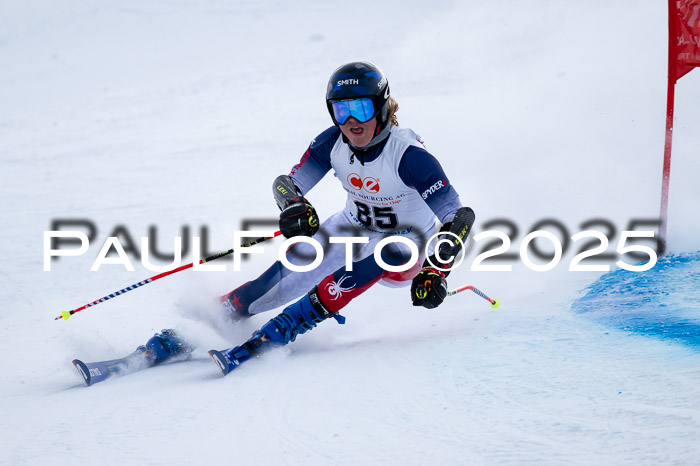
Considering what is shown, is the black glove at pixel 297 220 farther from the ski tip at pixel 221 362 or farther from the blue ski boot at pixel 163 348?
the blue ski boot at pixel 163 348

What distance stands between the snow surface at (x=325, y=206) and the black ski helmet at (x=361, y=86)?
1.18 metres

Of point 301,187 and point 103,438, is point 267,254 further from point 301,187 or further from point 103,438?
point 103,438

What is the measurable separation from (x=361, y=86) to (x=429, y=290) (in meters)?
1.01

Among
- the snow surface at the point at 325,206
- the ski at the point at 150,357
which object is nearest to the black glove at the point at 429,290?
the snow surface at the point at 325,206

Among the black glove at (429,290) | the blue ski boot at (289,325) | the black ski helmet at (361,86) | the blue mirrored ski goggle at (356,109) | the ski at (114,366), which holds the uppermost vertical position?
the black ski helmet at (361,86)

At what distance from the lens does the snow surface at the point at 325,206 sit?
8.64 feet

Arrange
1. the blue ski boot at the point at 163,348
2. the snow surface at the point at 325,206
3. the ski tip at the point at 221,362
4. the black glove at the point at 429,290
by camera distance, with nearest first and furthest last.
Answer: the snow surface at the point at 325,206 < the black glove at the point at 429,290 < the ski tip at the point at 221,362 < the blue ski boot at the point at 163,348

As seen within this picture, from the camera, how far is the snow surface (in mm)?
2633

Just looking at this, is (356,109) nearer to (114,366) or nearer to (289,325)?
(289,325)

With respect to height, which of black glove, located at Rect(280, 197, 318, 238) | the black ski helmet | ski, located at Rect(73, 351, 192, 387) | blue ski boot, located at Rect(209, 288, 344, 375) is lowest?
ski, located at Rect(73, 351, 192, 387)

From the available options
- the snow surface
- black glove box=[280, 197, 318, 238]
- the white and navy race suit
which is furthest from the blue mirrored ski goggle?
the snow surface

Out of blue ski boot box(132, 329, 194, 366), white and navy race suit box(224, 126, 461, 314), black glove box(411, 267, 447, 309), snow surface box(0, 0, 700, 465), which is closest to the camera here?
snow surface box(0, 0, 700, 465)

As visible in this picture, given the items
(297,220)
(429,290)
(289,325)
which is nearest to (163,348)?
(289,325)

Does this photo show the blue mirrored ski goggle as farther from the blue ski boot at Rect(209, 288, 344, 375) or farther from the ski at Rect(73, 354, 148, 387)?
the ski at Rect(73, 354, 148, 387)
